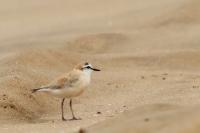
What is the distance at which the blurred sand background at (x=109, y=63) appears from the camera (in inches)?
310

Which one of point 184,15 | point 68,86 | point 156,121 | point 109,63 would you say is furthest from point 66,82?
point 184,15

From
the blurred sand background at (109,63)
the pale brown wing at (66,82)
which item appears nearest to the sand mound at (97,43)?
the blurred sand background at (109,63)

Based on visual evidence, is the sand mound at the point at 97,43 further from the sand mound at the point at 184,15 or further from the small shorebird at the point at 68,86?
the small shorebird at the point at 68,86

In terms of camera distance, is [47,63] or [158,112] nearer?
[158,112]

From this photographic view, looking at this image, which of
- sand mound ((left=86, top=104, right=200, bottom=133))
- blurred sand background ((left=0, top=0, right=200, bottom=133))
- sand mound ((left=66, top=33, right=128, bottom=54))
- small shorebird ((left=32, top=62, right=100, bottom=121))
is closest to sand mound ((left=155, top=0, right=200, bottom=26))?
blurred sand background ((left=0, top=0, right=200, bottom=133))

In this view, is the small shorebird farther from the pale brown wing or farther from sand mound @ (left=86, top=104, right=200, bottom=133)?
sand mound @ (left=86, top=104, right=200, bottom=133)

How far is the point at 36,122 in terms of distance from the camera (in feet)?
34.2

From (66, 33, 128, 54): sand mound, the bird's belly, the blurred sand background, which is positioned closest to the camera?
the blurred sand background

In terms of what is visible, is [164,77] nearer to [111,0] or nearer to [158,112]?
[158,112]

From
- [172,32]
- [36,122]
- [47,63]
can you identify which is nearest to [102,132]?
[36,122]

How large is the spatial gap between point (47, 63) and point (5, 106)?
148 inches

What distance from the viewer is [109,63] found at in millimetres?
15625

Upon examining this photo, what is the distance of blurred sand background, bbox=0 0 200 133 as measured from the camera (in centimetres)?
788

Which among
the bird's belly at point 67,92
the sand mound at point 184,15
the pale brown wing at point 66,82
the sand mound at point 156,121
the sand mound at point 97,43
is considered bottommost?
the sand mound at point 156,121
